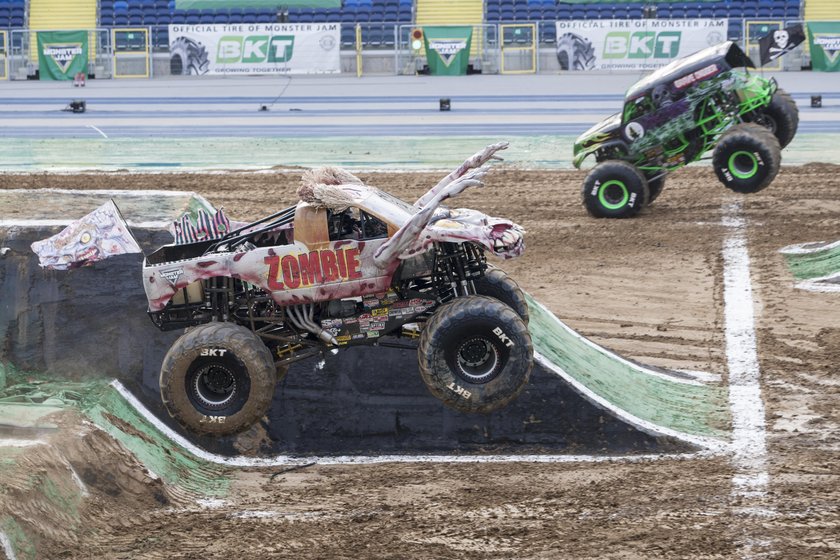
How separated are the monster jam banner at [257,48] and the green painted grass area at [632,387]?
21562mm

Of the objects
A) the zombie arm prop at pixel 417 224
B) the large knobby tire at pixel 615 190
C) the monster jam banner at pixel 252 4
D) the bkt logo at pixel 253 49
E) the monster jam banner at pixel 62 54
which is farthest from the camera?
the monster jam banner at pixel 252 4

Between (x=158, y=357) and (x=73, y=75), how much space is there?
23768 mm

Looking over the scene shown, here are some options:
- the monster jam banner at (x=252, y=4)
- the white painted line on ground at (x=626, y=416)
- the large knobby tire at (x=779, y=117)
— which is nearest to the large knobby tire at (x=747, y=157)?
the large knobby tire at (x=779, y=117)

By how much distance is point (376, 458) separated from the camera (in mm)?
9859

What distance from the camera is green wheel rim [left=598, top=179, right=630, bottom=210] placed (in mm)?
16766

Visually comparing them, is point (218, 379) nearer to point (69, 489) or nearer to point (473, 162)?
point (69, 489)

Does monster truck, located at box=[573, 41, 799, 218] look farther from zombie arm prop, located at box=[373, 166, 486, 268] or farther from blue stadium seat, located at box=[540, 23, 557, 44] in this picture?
blue stadium seat, located at box=[540, 23, 557, 44]

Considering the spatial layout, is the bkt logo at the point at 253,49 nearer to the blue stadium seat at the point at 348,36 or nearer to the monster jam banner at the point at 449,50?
the blue stadium seat at the point at 348,36

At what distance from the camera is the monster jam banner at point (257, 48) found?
102 ft

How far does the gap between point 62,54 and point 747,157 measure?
21915 mm

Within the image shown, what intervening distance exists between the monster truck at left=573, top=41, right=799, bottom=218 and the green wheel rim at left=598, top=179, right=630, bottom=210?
1 cm

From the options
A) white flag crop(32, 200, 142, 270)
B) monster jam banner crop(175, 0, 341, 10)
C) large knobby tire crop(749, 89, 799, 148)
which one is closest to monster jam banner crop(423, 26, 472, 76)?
monster jam banner crop(175, 0, 341, 10)

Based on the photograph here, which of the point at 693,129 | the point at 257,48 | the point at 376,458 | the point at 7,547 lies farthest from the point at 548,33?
the point at 7,547

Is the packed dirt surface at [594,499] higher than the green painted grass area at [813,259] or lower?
lower
